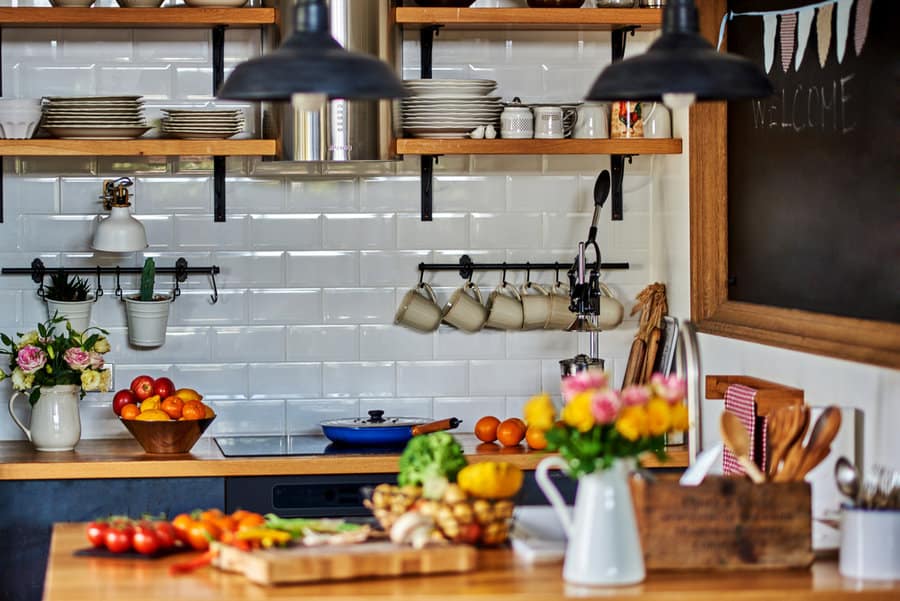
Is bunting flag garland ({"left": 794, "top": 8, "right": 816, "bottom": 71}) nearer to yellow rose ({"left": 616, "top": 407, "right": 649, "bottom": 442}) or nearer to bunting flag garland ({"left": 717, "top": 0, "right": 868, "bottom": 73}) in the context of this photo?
bunting flag garland ({"left": 717, "top": 0, "right": 868, "bottom": 73})

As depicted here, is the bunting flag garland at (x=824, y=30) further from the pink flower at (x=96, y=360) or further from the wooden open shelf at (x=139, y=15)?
the pink flower at (x=96, y=360)

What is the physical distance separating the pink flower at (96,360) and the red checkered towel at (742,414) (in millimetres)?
1974

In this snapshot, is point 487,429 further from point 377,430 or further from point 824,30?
point 824,30

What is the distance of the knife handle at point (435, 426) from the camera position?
4.50 meters

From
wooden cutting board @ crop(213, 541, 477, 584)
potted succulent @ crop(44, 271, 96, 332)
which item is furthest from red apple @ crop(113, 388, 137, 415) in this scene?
wooden cutting board @ crop(213, 541, 477, 584)

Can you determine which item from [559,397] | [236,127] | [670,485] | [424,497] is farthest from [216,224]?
[670,485]

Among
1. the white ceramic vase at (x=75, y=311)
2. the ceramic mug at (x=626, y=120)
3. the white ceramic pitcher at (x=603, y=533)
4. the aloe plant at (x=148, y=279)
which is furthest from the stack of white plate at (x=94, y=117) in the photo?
the white ceramic pitcher at (x=603, y=533)

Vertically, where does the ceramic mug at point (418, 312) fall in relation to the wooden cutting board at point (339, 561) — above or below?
above

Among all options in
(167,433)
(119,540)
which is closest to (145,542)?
(119,540)

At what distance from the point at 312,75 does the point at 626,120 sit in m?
2.32

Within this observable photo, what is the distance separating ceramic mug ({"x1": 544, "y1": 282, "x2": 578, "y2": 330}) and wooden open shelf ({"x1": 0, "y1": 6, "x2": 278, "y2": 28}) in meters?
1.32

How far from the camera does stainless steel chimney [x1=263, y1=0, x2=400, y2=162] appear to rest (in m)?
4.51

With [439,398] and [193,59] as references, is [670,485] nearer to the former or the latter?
[439,398]

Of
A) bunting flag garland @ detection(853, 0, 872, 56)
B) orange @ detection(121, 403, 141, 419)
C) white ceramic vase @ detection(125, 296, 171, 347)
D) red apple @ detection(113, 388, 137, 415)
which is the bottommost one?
orange @ detection(121, 403, 141, 419)
